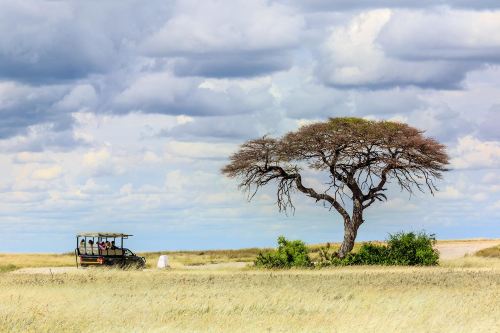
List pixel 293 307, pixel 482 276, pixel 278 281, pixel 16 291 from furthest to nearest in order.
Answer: pixel 482 276
pixel 278 281
pixel 16 291
pixel 293 307

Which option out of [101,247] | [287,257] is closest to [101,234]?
[101,247]

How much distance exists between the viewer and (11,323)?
22.0 metres

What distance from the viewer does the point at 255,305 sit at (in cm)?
2648

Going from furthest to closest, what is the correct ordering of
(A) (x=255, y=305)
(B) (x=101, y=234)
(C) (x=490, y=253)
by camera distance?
(C) (x=490, y=253) → (B) (x=101, y=234) → (A) (x=255, y=305)

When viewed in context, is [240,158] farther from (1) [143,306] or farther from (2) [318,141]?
(1) [143,306]

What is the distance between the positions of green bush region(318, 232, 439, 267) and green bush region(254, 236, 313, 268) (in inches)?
56.5

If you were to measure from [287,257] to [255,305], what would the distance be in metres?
26.8

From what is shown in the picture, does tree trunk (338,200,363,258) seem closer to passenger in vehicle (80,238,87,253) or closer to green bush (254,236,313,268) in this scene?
green bush (254,236,313,268)

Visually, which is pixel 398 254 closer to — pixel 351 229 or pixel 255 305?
pixel 351 229

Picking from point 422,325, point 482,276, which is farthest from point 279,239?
point 422,325

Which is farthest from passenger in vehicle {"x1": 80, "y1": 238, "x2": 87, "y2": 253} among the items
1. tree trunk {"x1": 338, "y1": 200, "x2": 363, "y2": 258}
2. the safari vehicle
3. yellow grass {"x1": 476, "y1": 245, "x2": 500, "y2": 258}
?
yellow grass {"x1": 476, "y1": 245, "x2": 500, "y2": 258}

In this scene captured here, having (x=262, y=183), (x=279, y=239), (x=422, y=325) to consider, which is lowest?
(x=422, y=325)

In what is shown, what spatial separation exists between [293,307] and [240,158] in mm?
29976

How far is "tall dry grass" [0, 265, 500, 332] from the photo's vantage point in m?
21.7
